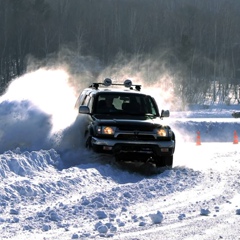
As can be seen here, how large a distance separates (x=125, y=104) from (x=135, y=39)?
45986 mm

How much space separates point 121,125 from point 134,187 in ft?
6.93

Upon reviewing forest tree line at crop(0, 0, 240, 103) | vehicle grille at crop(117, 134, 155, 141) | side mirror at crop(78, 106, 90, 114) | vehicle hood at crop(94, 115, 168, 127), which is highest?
forest tree line at crop(0, 0, 240, 103)

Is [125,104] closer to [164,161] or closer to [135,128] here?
[135,128]

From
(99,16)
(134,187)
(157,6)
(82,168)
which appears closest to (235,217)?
(134,187)

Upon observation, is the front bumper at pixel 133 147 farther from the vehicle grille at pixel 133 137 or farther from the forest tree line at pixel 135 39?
the forest tree line at pixel 135 39

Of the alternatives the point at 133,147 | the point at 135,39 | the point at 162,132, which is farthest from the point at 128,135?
the point at 135,39

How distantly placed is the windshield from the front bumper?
1.24 m

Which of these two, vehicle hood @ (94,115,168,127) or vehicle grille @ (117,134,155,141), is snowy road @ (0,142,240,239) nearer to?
vehicle grille @ (117,134,155,141)

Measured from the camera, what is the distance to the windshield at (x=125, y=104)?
11134mm

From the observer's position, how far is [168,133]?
1038 centimetres

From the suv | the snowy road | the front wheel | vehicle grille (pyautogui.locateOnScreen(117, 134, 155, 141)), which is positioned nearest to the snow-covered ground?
the snowy road

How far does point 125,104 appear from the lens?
447 inches

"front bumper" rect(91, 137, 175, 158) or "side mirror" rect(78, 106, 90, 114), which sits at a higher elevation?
"side mirror" rect(78, 106, 90, 114)

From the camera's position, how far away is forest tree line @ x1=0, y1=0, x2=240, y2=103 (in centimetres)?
5597
